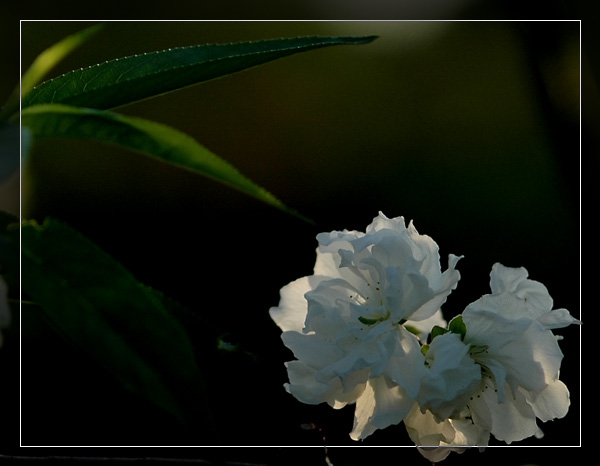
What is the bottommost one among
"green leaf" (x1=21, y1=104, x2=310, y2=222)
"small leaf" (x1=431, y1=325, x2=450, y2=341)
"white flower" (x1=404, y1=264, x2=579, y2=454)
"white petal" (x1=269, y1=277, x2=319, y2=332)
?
"white flower" (x1=404, y1=264, x2=579, y2=454)

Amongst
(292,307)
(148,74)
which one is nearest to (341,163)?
(292,307)

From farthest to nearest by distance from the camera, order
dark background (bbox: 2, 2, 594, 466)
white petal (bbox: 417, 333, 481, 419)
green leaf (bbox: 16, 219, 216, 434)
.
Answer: dark background (bbox: 2, 2, 594, 466)
white petal (bbox: 417, 333, 481, 419)
green leaf (bbox: 16, 219, 216, 434)

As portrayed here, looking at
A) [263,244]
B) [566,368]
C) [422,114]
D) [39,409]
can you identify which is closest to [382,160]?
[422,114]

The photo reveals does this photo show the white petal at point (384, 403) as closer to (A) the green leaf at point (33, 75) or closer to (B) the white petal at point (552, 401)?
(B) the white petal at point (552, 401)

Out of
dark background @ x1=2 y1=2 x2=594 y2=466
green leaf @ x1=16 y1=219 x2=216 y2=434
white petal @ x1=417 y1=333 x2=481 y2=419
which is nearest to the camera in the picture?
green leaf @ x1=16 y1=219 x2=216 y2=434

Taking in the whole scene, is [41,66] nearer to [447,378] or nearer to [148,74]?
[148,74]

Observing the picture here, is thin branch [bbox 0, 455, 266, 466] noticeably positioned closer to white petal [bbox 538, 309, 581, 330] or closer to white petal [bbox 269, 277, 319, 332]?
white petal [bbox 269, 277, 319, 332]

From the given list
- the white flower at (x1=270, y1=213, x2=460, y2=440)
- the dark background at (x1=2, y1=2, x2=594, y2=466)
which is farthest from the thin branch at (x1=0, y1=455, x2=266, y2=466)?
the dark background at (x1=2, y1=2, x2=594, y2=466)
